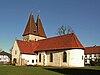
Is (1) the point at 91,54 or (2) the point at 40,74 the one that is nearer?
(2) the point at 40,74

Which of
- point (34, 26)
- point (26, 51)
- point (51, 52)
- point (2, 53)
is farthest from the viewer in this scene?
point (2, 53)

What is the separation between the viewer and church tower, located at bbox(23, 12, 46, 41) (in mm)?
76125

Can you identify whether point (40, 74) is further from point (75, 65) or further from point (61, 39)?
point (61, 39)

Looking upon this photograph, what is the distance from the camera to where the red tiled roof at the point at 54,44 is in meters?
53.8

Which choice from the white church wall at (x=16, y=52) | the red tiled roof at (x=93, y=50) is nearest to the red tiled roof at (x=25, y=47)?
the white church wall at (x=16, y=52)

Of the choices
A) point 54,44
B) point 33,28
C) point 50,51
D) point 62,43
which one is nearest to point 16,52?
point 50,51

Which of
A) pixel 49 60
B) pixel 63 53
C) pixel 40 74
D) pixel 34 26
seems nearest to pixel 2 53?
pixel 34 26

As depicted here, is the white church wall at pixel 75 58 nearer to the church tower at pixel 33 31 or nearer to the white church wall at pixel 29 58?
the white church wall at pixel 29 58

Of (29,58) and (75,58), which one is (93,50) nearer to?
(29,58)

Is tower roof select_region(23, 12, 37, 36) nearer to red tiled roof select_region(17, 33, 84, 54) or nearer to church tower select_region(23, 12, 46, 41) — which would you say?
church tower select_region(23, 12, 46, 41)

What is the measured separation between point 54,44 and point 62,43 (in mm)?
3199

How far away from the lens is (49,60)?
5856cm

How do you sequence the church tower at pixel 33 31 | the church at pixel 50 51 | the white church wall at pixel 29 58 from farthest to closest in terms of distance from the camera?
the church tower at pixel 33 31, the white church wall at pixel 29 58, the church at pixel 50 51

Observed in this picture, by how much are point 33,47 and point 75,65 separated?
18.5m
